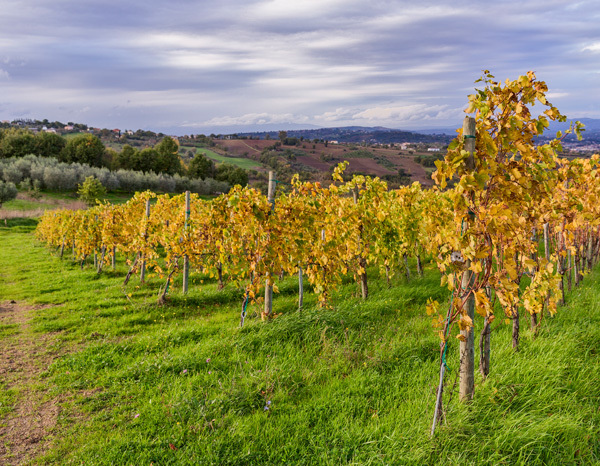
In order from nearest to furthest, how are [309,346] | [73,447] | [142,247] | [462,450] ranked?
[462,450], [73,447], [309,346], [142,247]

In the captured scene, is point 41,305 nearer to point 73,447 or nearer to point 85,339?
point 85,339

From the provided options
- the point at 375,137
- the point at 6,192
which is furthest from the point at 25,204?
the point at 375,137

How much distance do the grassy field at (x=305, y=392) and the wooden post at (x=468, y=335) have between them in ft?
0.60

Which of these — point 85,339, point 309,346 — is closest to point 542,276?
point 309,346

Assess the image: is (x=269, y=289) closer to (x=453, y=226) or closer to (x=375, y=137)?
(x=453, y=226)

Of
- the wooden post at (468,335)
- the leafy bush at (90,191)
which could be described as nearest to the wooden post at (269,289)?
the wooden post at (468,335)

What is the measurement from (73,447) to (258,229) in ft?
12.5

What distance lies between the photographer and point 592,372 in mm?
4047

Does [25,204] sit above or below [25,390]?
above

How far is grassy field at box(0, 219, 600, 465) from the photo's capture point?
3250 millimetres

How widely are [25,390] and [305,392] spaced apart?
13.1 feet

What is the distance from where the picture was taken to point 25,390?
5.08m

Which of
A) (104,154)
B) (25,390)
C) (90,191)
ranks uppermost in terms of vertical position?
(104,154)

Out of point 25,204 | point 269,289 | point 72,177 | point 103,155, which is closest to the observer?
point 269,289
